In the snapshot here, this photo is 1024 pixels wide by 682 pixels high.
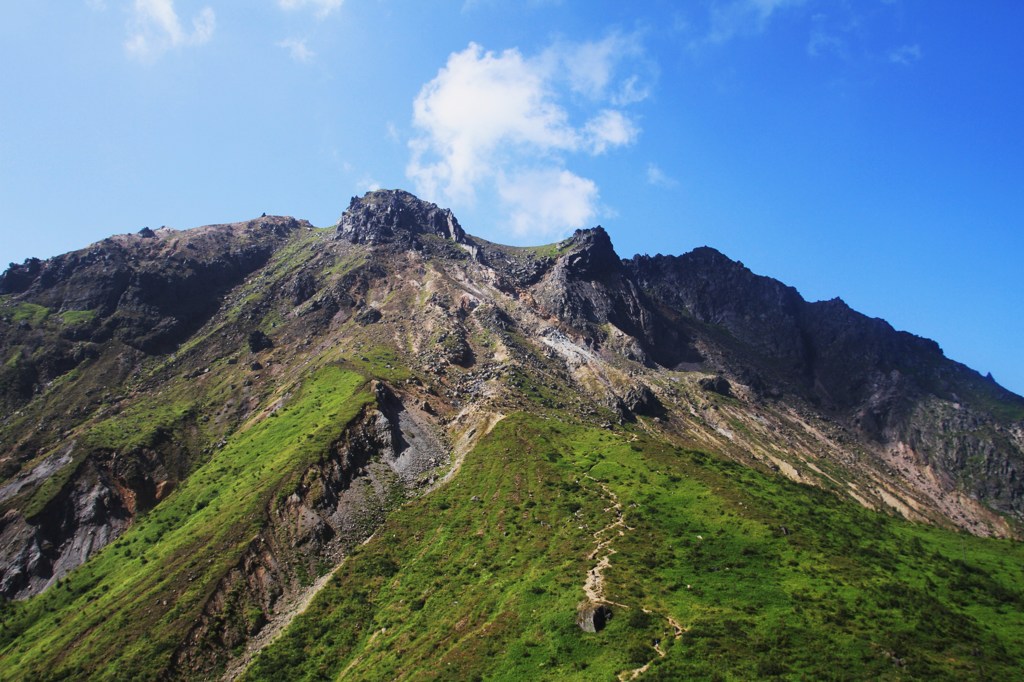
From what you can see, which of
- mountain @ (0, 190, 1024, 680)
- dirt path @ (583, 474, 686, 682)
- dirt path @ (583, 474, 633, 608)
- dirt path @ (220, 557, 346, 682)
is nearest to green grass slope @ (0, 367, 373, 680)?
mountain @ (0, 190, 1024, 680)

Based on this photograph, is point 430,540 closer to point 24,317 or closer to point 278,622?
point 278,622

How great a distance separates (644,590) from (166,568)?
7213 centimetres

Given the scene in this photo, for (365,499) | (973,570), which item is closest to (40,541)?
(365,499)

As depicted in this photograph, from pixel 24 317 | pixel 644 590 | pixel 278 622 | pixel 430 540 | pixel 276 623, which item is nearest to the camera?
pixel 644 590

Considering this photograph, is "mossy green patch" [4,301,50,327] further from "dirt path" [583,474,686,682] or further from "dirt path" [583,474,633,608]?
"dirt path" [583,474,633,608]

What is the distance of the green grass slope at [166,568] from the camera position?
7681 centimetres

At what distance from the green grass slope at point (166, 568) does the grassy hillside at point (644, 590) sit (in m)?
16.4

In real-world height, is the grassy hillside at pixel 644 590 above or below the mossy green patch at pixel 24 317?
below

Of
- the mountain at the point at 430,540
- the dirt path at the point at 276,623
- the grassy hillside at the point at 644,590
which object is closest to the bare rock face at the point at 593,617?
the mountain at the point at 430,540

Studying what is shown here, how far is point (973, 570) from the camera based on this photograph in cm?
9212

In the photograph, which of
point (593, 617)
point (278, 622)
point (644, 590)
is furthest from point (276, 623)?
point (644, 590)

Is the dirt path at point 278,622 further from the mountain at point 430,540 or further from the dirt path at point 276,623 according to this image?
the mountain at point 430,540

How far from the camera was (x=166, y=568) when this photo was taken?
91.1 metres

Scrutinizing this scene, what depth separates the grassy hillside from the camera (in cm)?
5719
